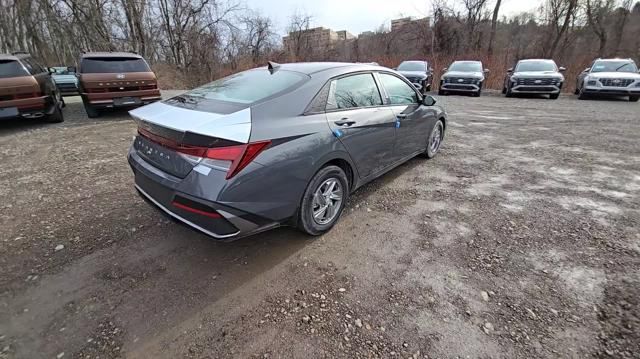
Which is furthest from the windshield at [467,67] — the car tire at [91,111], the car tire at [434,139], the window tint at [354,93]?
the car tire at [91,111]

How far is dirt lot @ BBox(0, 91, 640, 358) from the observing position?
6.40 ft

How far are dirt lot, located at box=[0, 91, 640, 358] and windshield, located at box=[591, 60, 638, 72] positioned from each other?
471 inches

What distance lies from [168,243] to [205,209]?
1.08 meters

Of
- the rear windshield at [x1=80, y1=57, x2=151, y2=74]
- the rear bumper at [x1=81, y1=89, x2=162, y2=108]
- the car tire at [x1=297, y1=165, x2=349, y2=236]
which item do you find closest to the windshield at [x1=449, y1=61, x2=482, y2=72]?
the rear windshield at [x1=80, y1=57, x2=151, y2=74]

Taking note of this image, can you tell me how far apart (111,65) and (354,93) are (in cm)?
758

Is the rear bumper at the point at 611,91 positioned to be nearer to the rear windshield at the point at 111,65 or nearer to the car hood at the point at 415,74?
the car hood at the point at 415,74

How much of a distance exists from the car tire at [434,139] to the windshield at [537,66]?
457 inches

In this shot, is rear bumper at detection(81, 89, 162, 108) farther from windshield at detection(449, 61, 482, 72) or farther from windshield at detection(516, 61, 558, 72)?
windshield at detection(516, 61, 558, 72)

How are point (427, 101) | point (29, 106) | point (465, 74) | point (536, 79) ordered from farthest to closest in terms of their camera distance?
point (465, 74), point (536, 79), point (29, 106), point (427, 101)

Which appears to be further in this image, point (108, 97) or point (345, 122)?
point (108, 97)

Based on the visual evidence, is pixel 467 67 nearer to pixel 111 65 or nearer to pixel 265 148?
pixel 111 65

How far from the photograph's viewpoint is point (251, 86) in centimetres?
297

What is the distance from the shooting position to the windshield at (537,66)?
13.5m

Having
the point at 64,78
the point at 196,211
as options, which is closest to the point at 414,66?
the point at 196,211
